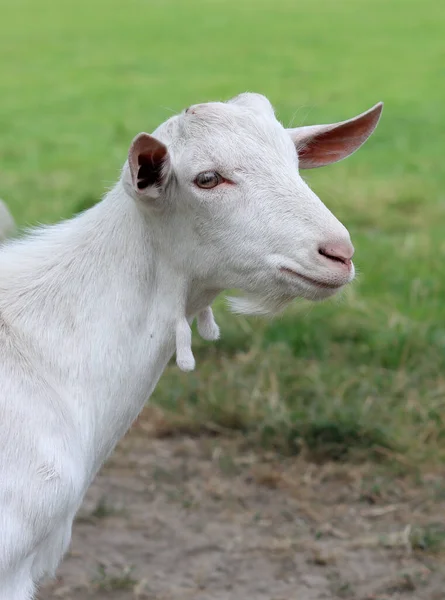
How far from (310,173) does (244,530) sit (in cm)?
501

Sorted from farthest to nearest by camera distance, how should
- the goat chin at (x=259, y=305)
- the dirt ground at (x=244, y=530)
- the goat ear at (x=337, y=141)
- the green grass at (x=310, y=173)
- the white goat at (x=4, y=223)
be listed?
the green grass at (x=310, y=173) → the dirt ground at (x=244, y=530) → the white goat at (x=4, y=223) → the goat ear at (x=337, y=141) → the goat chin at (x=259, y=305)

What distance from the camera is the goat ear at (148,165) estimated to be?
260 cm

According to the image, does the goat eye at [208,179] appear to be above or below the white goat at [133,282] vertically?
above

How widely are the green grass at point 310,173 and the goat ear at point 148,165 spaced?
7.90ft

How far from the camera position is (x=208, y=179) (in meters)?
2.75

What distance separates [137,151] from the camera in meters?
2.61

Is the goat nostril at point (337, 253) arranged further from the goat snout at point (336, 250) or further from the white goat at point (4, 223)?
the white goat at point (4, 223)

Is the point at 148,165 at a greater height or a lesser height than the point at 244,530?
greater

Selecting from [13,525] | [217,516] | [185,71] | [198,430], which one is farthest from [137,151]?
[185,71]

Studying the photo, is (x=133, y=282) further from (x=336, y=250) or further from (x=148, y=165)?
(x=336, y=250)

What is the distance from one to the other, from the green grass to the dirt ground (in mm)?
224

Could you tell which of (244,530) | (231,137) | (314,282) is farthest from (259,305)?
(244,530)

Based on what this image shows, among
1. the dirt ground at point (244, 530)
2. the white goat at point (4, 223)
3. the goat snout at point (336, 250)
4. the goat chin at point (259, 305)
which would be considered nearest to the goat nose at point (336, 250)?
the goat snout at point (336, 250)

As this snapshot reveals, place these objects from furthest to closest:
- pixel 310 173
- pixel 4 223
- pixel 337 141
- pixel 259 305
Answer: pixel 310 173
pixel 4 223
pixel 337 141
pixel 259 305
